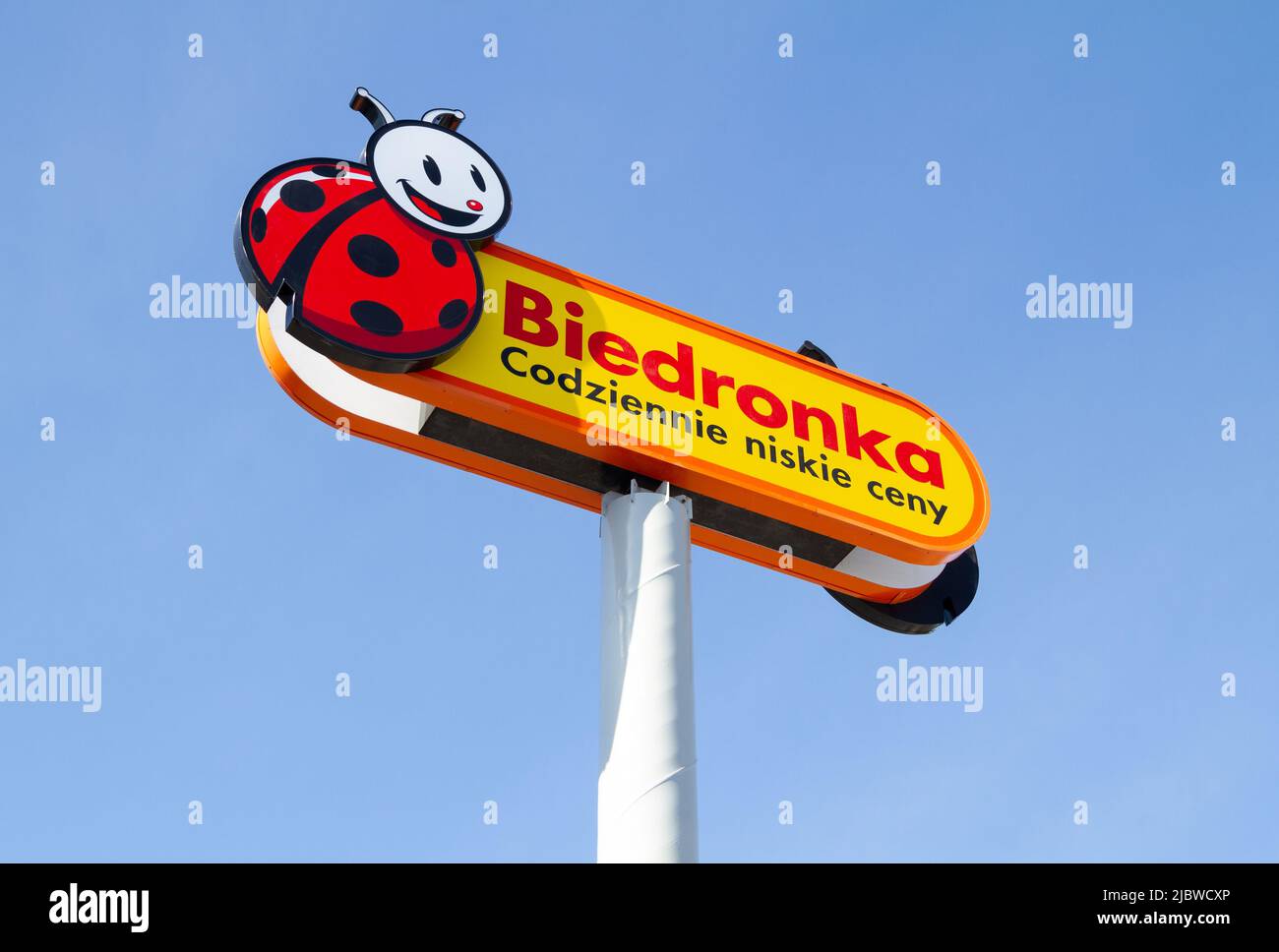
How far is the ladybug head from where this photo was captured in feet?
44.5

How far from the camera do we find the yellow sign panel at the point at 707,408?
13328mm

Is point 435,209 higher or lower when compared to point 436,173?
lower

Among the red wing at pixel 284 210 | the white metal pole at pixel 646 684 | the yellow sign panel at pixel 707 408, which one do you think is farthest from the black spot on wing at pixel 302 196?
the white metal pole at pixel 646 684

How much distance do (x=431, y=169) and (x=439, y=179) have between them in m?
0.11

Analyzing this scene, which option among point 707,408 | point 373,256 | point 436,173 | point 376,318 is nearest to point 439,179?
→ point 436,173

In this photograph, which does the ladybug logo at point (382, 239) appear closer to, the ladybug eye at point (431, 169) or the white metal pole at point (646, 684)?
the ladybug eye at point (431, 169)

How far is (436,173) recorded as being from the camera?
45.6 ft

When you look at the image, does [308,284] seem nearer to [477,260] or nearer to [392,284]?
[392,284]

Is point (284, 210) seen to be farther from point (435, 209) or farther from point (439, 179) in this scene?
point (439, 179)

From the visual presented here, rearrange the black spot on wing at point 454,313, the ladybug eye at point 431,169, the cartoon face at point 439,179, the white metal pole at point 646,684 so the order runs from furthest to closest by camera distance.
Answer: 1. the ladybug eye at point 431,169
2. the cartoon face at point 439,179
3. the black spot on wing at point 454,313
4. the white metal pole at point 646,684

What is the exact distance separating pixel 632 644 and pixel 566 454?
1.63m

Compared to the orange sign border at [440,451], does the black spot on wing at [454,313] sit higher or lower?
higher

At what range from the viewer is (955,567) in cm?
1616
